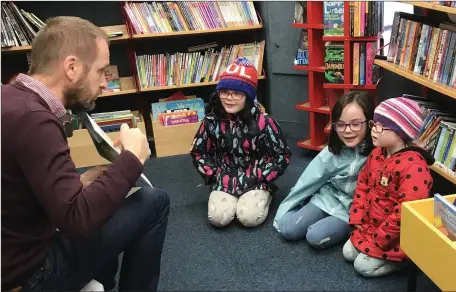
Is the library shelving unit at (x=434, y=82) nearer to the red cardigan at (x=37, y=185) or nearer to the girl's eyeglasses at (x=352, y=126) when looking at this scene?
the girl's eyeglasses at (x=352, y=126)

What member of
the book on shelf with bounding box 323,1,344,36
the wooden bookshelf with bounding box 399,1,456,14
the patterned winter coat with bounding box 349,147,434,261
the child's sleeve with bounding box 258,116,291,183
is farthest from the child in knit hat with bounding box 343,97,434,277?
the book on shelf with bounding box 323,1,344,36

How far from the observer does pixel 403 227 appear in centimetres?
186

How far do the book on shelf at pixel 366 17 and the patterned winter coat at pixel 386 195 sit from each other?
83 cm

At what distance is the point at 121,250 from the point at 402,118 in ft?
3.69

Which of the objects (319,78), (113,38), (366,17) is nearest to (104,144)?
(366,17)

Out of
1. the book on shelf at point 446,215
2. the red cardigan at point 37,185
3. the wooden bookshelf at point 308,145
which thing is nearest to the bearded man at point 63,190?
the red cardigan at point 37,185

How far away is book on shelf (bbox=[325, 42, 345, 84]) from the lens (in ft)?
9.50

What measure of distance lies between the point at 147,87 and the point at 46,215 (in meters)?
2.13

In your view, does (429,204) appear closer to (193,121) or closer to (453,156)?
(453,156)

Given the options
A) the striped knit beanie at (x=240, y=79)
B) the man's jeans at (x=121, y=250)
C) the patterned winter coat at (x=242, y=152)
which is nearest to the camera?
the man's jeans at (x=121, y=250)

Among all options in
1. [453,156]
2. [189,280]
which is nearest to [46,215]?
[189,280]

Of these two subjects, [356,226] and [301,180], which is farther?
[301,180]

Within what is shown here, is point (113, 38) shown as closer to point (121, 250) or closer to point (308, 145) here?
point (308, 145)

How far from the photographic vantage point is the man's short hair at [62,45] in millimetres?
1446
